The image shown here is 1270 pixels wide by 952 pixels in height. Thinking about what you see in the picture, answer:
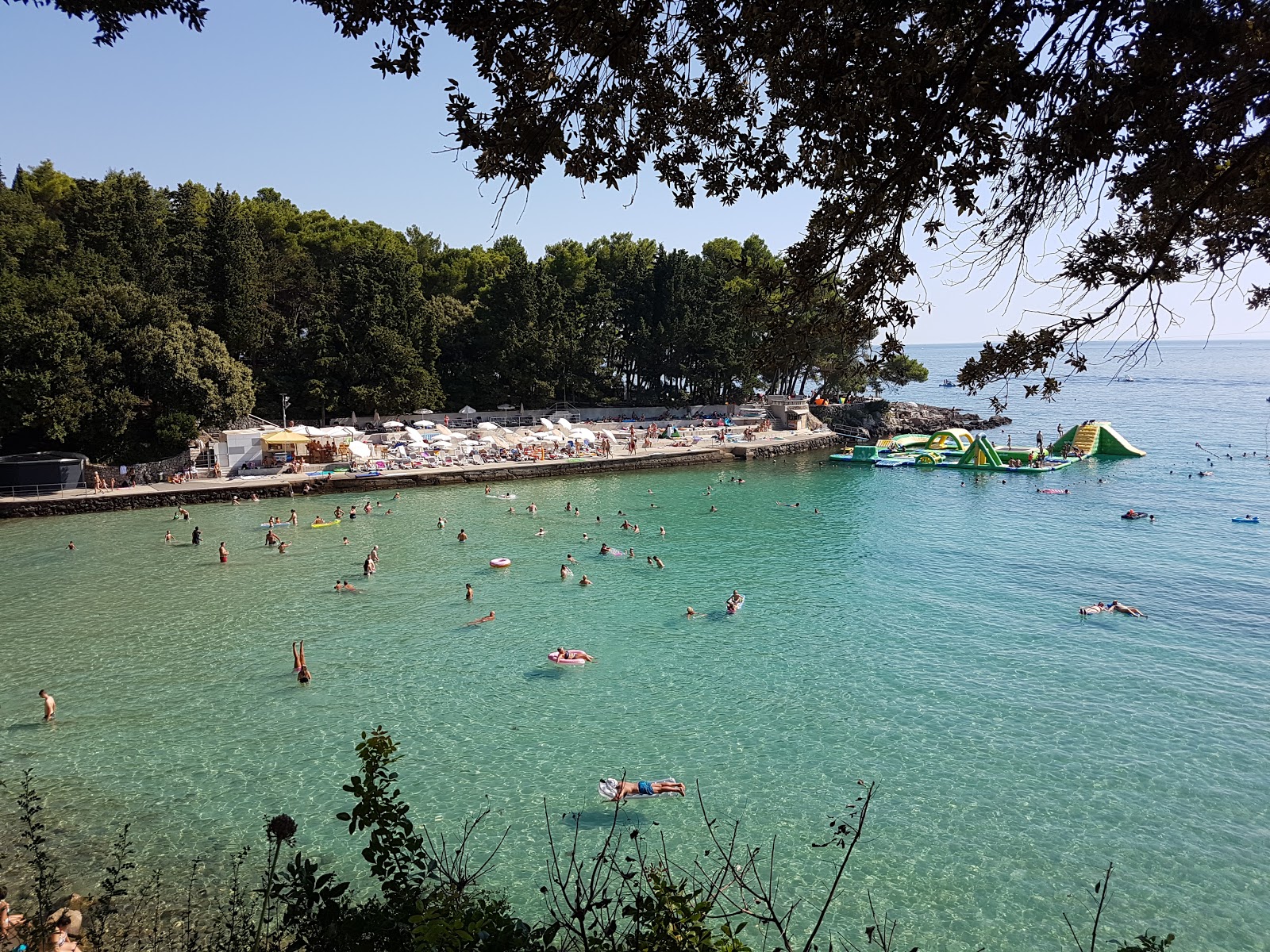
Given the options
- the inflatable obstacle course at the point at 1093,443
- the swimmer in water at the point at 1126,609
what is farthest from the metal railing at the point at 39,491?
the inflatable obstacle course at the point at 1093,443

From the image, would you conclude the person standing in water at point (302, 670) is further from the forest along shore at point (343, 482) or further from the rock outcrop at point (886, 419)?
the rock outcrop at point (886, 419)

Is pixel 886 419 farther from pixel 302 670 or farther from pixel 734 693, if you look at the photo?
pixel 302 670

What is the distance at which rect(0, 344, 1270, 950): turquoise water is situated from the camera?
407 inches

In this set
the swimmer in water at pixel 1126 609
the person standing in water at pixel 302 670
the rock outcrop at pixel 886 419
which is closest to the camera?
the person standing in water at pixel 302 670

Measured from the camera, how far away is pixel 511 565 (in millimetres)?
23828

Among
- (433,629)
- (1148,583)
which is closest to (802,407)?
(1148,583)

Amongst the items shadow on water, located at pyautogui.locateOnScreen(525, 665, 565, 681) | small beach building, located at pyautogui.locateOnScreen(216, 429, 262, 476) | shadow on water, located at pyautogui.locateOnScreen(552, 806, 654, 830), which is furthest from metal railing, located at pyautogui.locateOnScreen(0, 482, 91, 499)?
shadow on water, located at pyautogui.locateOnScreen(552, 806, 654, 830)

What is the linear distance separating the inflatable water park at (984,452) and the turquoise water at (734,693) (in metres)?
12.9

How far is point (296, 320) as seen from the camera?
48.9 meters

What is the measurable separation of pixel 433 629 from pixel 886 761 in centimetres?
1079

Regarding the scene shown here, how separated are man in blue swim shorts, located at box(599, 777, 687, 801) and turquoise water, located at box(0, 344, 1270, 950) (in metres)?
0.21

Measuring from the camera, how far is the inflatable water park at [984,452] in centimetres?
4206

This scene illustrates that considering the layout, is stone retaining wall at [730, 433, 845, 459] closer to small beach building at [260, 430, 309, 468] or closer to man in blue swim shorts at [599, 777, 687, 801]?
small beach building at [260, 430, 309, 468]

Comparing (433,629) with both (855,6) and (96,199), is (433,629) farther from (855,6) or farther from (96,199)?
(96,199)
